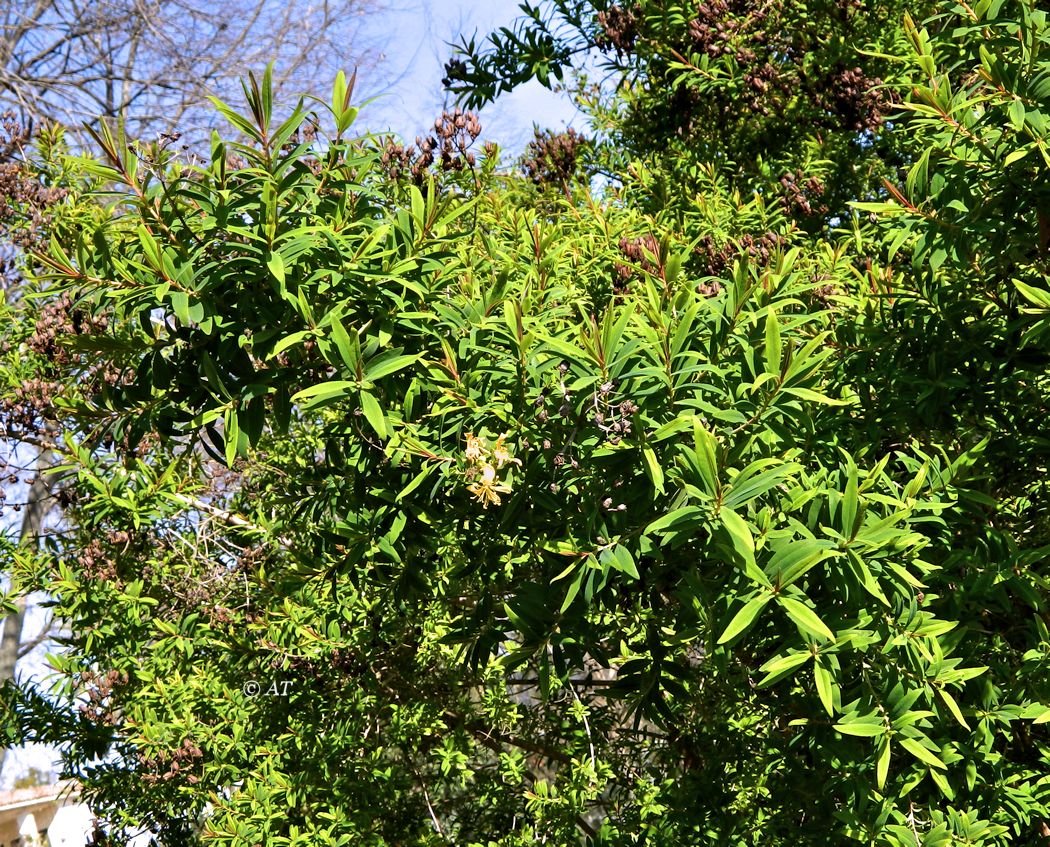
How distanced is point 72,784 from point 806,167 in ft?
13.9

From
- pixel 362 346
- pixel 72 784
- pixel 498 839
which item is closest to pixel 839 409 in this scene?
pixel 362 346

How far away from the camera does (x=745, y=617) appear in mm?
1682

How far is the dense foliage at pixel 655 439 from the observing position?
75.4 inches

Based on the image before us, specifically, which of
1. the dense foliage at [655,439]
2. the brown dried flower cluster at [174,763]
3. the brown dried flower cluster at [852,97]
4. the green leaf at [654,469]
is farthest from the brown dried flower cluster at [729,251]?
the brown dried flower cluster at [174,763]

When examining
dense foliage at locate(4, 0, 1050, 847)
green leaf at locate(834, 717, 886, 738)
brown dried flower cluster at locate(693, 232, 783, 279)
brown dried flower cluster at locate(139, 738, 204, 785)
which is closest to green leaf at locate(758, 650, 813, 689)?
dense foliage at locate(4, 0, 1050, 847)

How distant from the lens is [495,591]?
2.54 meters

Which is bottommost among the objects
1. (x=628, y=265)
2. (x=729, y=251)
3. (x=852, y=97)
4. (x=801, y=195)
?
(x=628, y=265)

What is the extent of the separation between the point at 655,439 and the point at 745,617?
36cm

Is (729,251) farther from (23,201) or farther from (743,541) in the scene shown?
(23,201)

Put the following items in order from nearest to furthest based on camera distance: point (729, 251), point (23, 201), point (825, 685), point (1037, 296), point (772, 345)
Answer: point (825, 685), point (772, 345), point (1037, 296), point (729, 251), point (23, 201)

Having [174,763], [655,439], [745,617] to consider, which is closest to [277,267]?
[655,439]

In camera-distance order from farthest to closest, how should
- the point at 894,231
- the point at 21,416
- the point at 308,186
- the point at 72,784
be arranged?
the point at 72,784, the point at 21,416, the point at 894,231, the point at 308,186

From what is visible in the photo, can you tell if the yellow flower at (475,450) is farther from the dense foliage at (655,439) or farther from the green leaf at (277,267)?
the green leaf at (277,267)

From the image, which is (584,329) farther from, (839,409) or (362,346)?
(839,409)
